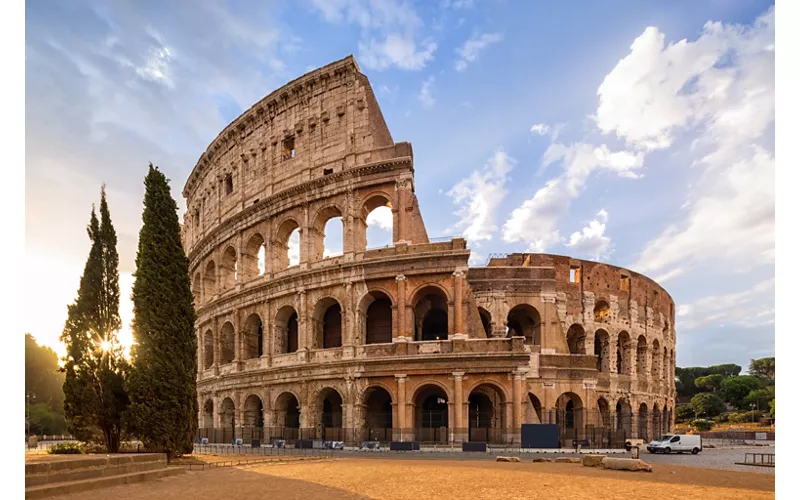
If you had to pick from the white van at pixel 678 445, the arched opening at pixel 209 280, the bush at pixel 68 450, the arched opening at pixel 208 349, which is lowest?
the white van at pixel 678 445

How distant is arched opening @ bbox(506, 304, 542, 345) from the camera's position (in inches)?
1215

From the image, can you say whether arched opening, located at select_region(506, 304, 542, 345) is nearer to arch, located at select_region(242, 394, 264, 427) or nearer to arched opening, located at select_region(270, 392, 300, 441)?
arched opening, located at select_region(270, 392, 300, 441)

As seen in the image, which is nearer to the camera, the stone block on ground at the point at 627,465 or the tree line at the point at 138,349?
the stone block on ground at the point at 627,465

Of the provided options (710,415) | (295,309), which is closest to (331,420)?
(295,309)

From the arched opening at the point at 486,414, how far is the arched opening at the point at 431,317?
353 cm

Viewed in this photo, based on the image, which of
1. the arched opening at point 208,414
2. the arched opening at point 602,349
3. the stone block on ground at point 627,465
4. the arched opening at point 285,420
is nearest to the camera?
the stone block on ground at point 627,465

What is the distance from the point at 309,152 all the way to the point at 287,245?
18.0 ft

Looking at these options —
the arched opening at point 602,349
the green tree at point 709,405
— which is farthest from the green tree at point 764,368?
the arched opening at point 602,349

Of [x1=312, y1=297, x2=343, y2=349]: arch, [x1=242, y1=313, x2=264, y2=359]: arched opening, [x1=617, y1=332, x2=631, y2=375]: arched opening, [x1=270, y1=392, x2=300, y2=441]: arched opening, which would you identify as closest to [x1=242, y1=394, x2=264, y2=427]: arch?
[x1=270, y1=392, x2=300, y2=441]: arched opening

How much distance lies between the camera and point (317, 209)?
95.7ft

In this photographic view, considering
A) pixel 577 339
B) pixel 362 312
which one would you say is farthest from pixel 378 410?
pixel 577 339

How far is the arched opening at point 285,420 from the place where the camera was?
28125mm

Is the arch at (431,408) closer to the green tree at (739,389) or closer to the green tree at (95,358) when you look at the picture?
the green tree at (95,358)

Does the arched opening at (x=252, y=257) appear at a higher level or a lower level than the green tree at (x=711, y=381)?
higher
